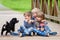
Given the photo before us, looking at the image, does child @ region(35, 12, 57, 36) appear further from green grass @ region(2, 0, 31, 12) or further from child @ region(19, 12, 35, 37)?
green grass @ region(2, 0, 31, 12)

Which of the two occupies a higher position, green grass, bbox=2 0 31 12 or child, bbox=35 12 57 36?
green grass, bbox=2 0 31 12

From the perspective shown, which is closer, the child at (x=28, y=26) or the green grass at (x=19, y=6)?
the child at (x=28, y=26)

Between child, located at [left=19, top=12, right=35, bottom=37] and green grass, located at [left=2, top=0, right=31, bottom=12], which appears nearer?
child, located at [left=19, top=12, right=35, bottom=37]

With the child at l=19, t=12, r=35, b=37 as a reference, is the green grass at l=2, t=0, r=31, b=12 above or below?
above

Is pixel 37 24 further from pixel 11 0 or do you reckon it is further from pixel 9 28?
pixel 11 0

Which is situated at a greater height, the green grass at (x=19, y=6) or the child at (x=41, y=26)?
the green grass at (x=19, y=6)

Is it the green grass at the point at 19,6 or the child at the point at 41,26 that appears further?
the green grass at the point at 19,6

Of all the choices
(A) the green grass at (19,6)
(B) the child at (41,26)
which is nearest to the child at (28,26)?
(B) the child at (41,26)

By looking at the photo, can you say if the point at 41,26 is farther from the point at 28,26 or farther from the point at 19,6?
the point at 19,6

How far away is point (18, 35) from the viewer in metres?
8.46

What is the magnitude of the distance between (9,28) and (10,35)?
20cm

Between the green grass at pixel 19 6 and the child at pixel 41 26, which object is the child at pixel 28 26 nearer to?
the child at pixel 41 26

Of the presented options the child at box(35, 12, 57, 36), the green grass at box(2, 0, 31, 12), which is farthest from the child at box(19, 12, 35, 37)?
the green grass at box(2, 0, 31, 12)

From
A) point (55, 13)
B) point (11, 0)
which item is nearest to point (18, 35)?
point (55, 13)
